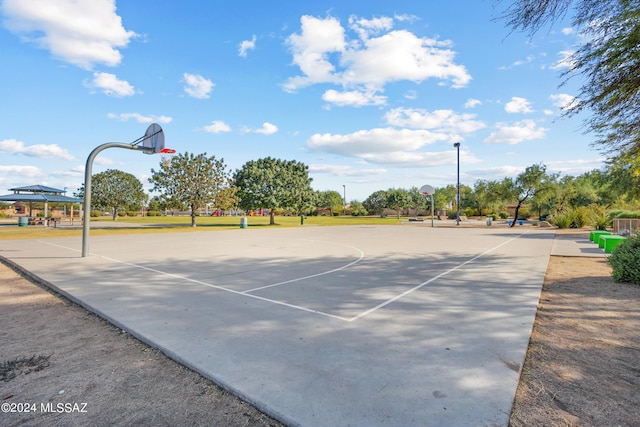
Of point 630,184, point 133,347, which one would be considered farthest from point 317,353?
point 630,184

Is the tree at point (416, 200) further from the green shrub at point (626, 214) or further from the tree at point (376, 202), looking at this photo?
the green shrub at point (626, 214)

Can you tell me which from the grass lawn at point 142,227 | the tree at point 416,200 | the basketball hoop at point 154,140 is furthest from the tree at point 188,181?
the tree at point 416,200

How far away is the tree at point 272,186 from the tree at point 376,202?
117 feet

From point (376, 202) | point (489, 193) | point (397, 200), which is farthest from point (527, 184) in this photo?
point (376, 202)

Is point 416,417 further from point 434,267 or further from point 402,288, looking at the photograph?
point 434,267

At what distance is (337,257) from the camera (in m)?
10.0

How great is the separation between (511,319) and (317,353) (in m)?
2.79

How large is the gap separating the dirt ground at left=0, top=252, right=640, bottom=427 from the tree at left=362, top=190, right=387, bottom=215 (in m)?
61.8

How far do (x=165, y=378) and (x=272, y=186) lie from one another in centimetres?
2807

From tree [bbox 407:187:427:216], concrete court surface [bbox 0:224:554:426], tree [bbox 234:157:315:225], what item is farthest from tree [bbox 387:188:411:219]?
concrete court surface [bbox 0:224:554:426]

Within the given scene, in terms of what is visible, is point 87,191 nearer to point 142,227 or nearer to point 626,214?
point 142,227

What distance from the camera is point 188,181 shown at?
27062 mm

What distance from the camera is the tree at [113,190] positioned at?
40969 mm

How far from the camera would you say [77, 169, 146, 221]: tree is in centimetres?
4097
